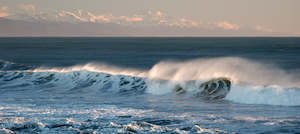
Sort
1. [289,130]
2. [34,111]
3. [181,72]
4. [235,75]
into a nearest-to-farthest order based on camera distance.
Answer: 1. [289,130]
2. [34,111]
3. [235,75]
4. [181,72]

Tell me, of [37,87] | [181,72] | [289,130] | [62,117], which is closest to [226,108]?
[289,130]

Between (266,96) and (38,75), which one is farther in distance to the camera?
(38,75)

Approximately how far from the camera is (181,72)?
33219 mm

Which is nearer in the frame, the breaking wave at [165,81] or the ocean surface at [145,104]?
the ocean surface at [145,104]

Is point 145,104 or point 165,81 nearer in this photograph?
point 145,104

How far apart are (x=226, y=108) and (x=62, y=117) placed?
303 inches

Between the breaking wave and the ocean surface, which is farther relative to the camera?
the breaking wave

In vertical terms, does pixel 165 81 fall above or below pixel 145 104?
above

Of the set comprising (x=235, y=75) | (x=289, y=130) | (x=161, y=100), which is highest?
(x=235, y=75)

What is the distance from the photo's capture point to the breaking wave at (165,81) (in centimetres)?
2347

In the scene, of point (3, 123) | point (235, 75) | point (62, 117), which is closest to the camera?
point (3, 123)

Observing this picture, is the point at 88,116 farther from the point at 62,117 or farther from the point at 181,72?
the point at 181,72

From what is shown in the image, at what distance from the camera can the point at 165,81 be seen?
100 feet

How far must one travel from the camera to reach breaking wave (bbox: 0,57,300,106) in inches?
924
